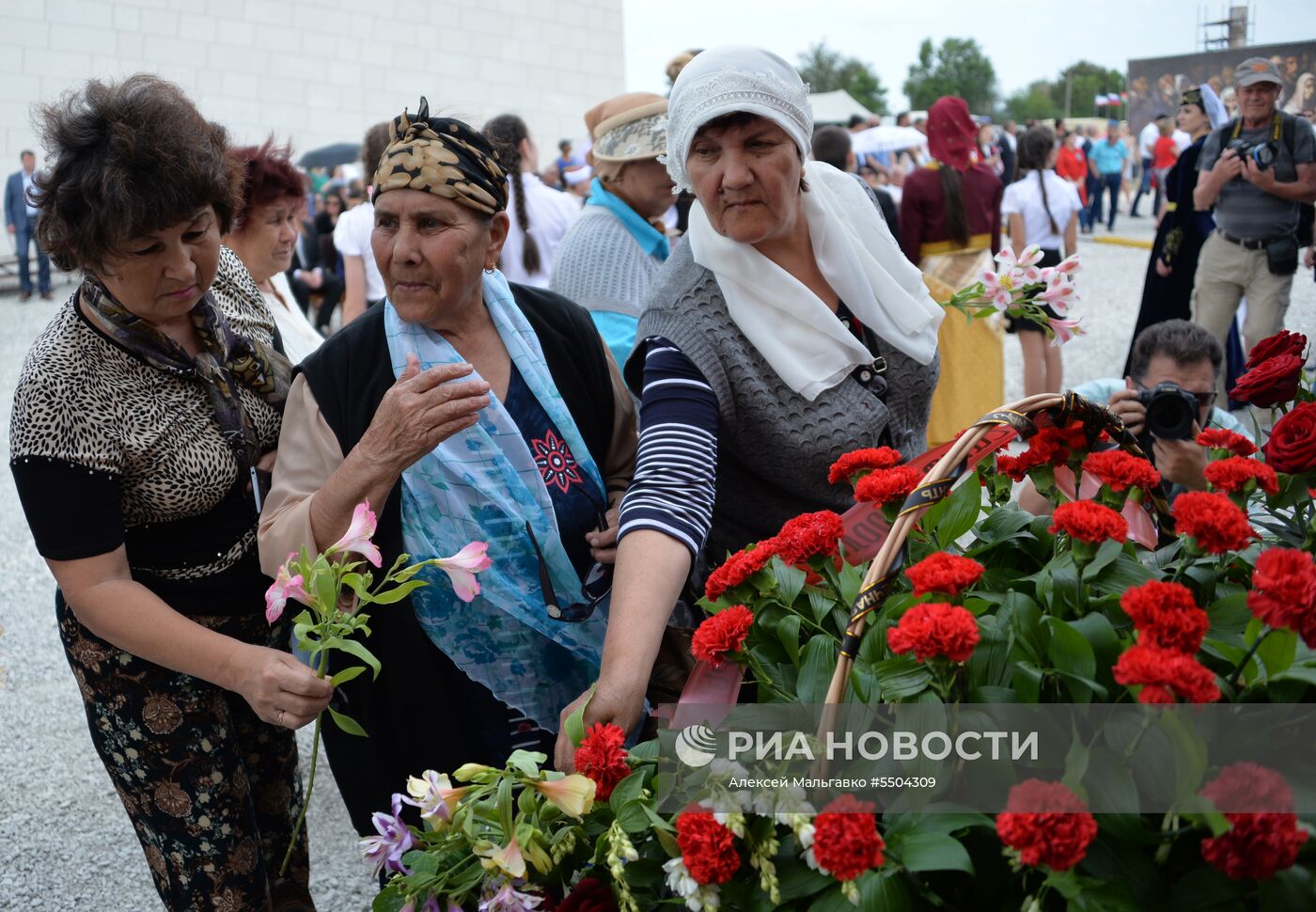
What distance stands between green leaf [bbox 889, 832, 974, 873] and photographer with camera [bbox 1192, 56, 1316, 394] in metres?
6.06

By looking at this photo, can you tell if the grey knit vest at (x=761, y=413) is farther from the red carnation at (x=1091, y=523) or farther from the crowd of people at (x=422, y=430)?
the red carnation at (x=1091, y=523)

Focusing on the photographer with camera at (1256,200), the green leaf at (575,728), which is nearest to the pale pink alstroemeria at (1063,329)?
the green leaf at (575,728)

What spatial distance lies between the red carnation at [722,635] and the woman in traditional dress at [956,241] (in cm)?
549

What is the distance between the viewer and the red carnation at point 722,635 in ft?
4.08

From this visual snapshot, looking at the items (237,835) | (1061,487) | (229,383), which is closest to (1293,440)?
(1061,487)

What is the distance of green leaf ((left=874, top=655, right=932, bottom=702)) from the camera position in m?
1.09

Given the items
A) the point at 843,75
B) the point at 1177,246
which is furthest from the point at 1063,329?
the point at 843,75

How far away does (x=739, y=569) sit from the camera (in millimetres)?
1349

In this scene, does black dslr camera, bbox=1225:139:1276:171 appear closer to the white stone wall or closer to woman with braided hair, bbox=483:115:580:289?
woman with braided hair, bbox=483:115:580:289

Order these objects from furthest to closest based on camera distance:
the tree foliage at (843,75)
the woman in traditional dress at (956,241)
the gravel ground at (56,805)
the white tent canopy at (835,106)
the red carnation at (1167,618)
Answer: the tree foliage at (843,75), the white tent canopy at (835,106), the woman in traditional dress at (956,241), the gravel ground at (56,805), the red carnation at (1167,618)

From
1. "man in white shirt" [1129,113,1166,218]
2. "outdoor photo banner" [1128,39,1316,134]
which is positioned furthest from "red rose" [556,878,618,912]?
"man in white shirt" [1129,113,1166,218]

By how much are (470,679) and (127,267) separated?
37.9 inches

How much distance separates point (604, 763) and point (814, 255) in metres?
1.16

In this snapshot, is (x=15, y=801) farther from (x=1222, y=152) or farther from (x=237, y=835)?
(x=1222, y=152)
